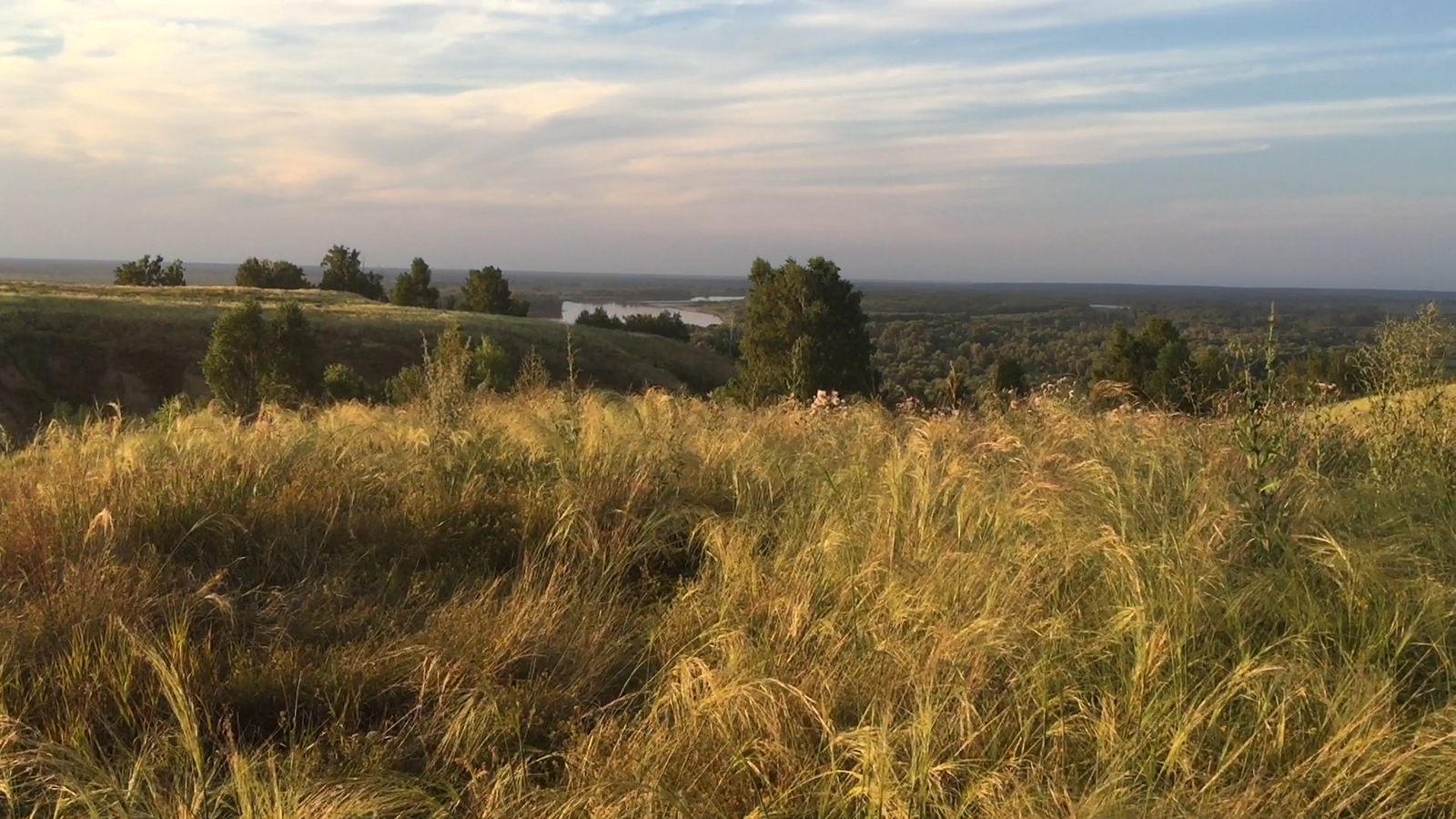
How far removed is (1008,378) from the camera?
12.6 m

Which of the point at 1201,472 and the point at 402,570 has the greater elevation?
the point at 1201,472

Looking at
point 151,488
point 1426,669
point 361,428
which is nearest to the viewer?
point 1426,669

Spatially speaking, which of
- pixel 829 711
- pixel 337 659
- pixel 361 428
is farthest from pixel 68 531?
pixel 829 711

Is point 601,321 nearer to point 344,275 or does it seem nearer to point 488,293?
point 488,293

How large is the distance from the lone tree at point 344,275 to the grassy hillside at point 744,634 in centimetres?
7144

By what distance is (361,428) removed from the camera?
20.5 feet

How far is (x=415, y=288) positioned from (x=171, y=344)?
29.0 metres

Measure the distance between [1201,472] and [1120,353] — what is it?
2985 cm

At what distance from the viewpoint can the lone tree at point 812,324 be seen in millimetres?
35469

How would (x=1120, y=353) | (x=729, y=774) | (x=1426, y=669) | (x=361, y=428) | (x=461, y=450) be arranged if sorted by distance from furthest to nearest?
(x=1120, y=353) < (x=361, y=428) < (x=461, y=450) < (x=1426, y=669) < (x=729, y=774)

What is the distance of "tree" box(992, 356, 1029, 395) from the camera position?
7.74 meters

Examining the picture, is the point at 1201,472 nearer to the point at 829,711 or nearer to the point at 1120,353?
the point at 829,711

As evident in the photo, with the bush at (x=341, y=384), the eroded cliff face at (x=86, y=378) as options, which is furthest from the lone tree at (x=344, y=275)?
the bush at (x=341, y=384)

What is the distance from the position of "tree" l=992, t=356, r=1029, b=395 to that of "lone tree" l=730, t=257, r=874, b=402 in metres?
20.3
